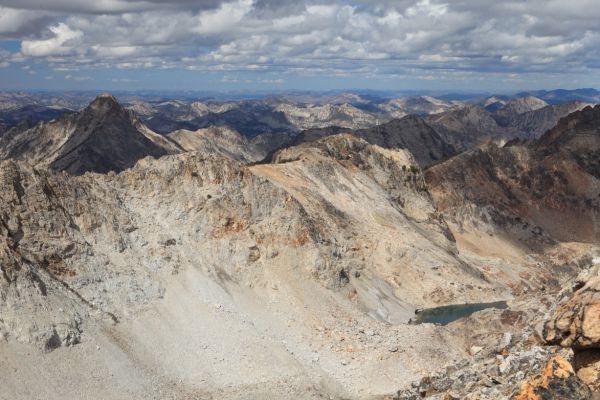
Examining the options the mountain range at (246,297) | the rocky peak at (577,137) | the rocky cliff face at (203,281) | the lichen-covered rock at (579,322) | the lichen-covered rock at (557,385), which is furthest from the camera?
the rocky peak at (577,137)

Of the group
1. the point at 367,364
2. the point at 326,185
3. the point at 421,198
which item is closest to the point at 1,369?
the point at 367,364

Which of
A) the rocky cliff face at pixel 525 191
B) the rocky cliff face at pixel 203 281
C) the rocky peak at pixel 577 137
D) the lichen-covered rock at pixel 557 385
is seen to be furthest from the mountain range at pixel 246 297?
the rocky peak at pixel 577 137

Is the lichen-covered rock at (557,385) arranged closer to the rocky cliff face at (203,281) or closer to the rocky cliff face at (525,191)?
the rocky cliff face at (203,281)

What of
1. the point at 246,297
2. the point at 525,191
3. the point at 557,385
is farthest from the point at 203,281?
the point at 525,191

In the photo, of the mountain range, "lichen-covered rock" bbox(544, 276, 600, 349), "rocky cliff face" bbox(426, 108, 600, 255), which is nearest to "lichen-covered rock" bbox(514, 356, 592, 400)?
the mountain range

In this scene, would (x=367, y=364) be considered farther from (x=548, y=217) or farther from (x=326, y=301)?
(x=548, y=217)

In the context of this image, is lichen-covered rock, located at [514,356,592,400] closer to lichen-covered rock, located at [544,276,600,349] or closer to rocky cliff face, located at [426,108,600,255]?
lichen-covered rock, located at [544,276,600,349]
